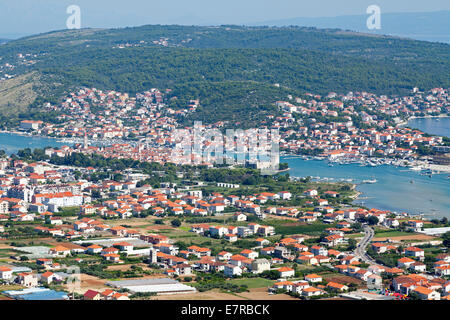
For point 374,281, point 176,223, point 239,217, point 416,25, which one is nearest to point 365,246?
point 374,281

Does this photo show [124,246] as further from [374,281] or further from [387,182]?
[387,182]

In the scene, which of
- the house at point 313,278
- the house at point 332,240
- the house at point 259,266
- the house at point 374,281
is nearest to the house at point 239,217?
the house at point 332,240

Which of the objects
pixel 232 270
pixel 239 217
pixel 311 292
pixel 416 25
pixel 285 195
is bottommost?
pixel 285 195

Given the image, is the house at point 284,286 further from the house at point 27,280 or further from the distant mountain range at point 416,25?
the distant mountain range at point 416,25

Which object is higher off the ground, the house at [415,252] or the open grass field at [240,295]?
the open grass field at [240,295]

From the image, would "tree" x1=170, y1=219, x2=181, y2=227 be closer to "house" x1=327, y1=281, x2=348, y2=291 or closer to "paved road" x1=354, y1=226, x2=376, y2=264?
"paved road" x1=354, y1=226, x2=376, y2=264

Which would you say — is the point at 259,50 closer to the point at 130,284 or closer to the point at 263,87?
the point at 263,87
